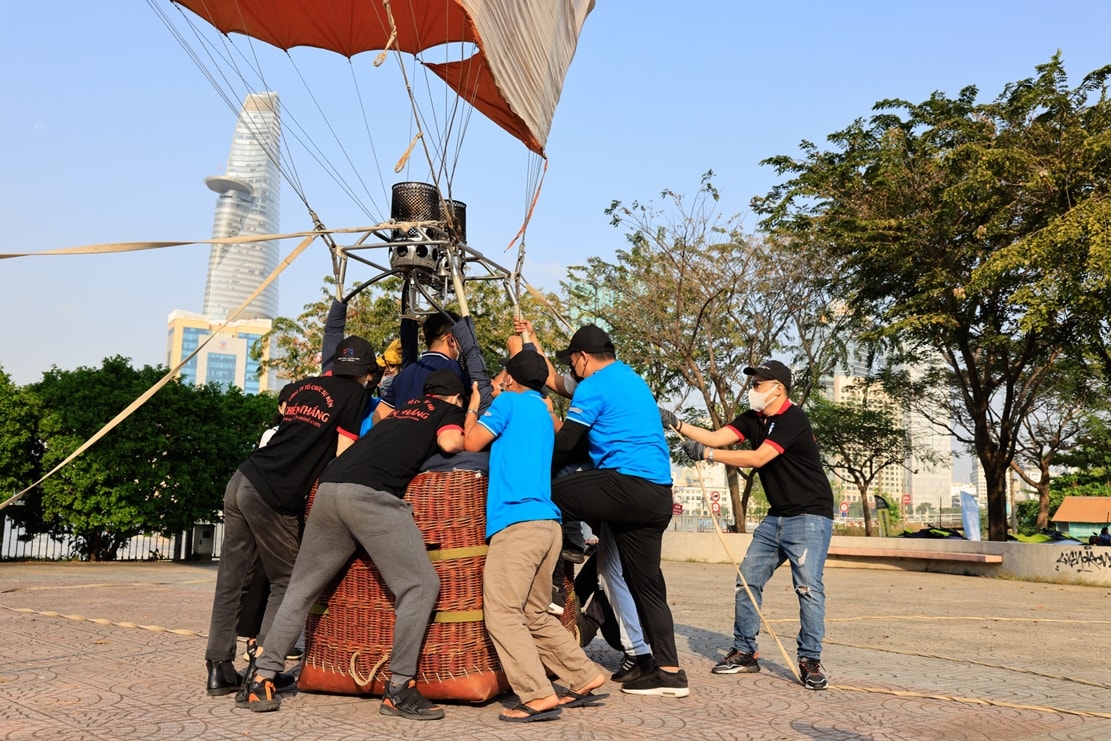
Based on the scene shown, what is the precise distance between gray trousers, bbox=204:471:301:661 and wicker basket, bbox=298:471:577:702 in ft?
1.13

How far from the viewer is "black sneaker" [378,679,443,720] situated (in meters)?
4.59

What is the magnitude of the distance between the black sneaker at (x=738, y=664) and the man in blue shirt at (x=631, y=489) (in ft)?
3.04

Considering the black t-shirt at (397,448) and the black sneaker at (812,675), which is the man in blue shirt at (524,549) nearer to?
the black t-shirt at (397,448)

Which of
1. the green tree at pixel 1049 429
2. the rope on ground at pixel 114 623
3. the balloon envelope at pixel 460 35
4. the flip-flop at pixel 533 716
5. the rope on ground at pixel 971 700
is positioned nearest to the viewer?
the flip-flop at pixel 533 716

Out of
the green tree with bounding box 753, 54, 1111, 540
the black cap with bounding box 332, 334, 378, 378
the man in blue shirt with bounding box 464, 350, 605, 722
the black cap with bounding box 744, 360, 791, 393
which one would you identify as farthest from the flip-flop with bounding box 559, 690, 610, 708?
the green tree with bounding box 753, 54, 1111, 540

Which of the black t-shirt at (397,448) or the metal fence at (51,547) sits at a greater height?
the black t-shirt at (397,448)

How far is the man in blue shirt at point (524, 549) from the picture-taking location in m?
4.75

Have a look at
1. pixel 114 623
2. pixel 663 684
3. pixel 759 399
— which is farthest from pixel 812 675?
pixel 114 623

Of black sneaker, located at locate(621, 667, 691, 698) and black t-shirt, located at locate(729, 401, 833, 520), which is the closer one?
black sneaker, located at locate(621, 667, 691, 698)

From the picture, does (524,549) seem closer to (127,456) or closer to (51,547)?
(127,456)

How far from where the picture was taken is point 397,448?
4.82 m

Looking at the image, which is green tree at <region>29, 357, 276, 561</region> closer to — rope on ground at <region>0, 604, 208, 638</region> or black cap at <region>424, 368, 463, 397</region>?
rope on ground at <region>0, 604, 208, 638</region>

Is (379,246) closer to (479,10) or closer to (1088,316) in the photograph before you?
(479,10)

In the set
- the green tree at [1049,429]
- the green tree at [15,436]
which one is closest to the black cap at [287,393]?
the green tree at [15,436]
